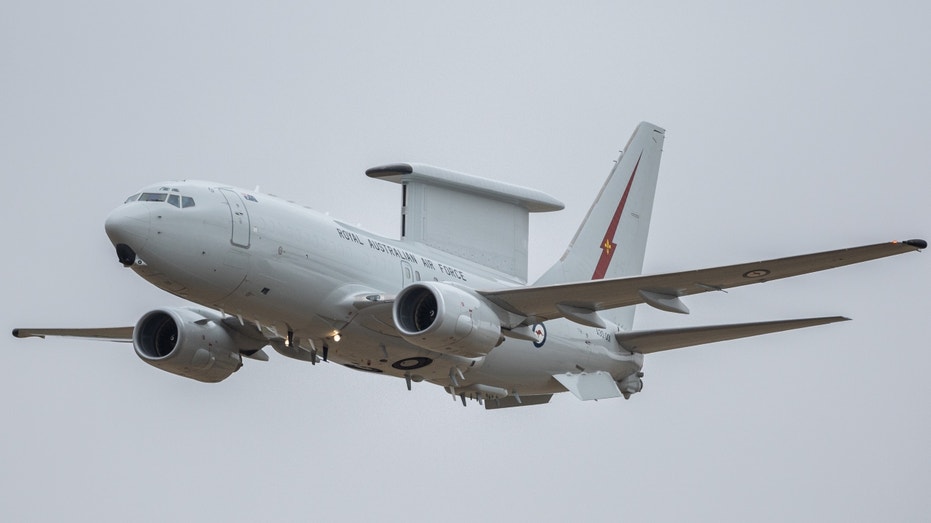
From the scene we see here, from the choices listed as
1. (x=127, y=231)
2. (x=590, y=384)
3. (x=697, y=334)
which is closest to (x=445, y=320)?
(x=127, y=231)

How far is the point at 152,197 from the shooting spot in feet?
113

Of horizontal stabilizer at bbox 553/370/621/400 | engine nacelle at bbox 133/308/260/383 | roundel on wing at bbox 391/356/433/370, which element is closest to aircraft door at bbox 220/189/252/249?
engine nacelle at bbox 133/308/260/383

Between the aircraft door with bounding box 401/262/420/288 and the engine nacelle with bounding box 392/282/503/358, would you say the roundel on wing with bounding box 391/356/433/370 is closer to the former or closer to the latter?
the aircraft door with bounding box 401/262/420/288

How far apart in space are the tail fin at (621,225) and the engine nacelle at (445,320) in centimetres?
760

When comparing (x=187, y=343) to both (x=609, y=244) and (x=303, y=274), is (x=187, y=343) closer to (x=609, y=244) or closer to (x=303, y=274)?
(x=303, y=274)

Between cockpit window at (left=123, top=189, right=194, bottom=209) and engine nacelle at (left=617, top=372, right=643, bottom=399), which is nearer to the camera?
cockpit window at (left=123, top=189, right=194, bottom=209)

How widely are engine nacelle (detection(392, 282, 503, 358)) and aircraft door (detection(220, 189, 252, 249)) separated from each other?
12.1ft

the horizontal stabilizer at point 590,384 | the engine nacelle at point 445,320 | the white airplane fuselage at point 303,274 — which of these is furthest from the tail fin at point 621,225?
the engine nacelle at point 445,320

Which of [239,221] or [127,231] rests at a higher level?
[239,221]

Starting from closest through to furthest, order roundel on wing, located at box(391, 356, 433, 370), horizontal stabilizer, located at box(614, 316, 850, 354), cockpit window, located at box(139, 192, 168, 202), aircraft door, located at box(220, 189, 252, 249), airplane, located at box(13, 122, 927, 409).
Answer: cockpit window, located at box(139, 192, 168, 202), airplane, located at box(13, 122, 927, 409), aircraft door, located at box(220, 189, 252, 249), horizontal stabilizer, located at box(614, 316, 850, 354), roundel on wing, located at box(391, 356, 433, 370)

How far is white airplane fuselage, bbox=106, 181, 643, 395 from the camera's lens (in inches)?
1342

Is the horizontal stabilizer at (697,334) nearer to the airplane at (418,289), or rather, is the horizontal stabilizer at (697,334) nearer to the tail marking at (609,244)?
the airplane at (418,289)

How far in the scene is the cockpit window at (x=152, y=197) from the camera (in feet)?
112

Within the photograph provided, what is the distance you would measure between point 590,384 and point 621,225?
6457 millimetres
